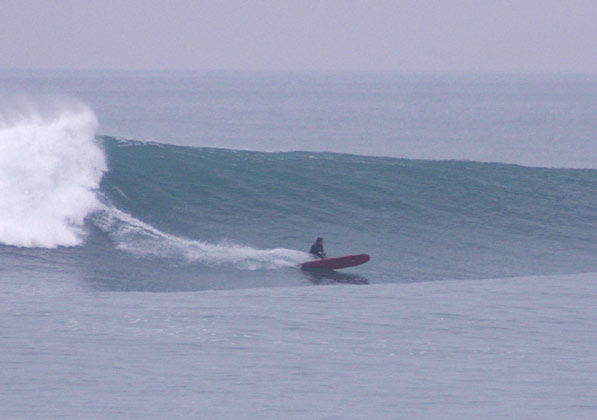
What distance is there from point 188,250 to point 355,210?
20.6 ft

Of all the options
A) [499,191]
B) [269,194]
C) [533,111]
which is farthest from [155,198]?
[533,111]

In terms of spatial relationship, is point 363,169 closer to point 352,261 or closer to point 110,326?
point 352,261

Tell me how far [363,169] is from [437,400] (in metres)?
18.8

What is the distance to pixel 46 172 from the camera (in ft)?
79.2

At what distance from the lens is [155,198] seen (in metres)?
25.5

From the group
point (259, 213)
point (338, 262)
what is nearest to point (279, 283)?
point (338, 262)

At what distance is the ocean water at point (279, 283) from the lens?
11539 millimetres

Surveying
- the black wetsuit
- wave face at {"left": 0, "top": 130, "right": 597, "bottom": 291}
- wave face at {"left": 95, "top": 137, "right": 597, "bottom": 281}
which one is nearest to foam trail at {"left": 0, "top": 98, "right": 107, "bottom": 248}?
wave face at {"left": 0, "top": 130, "right": 597, "bottom": 291}

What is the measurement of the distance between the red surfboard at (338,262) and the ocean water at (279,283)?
1.16ft

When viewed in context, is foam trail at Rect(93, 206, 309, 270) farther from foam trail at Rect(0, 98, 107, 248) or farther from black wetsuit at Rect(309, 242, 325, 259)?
foam trail at Rect(0, 98, 107, 248)

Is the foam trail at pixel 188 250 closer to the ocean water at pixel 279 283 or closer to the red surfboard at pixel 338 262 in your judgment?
the ocean water at pixel 279 283

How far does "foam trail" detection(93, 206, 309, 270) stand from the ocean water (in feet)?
0.27

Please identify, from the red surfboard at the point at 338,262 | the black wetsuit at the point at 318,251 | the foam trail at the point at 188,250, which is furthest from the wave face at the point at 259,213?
the black wetsuit at the point at 318,251

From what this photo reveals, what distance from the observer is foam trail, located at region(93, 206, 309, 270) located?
2009 centimetres
